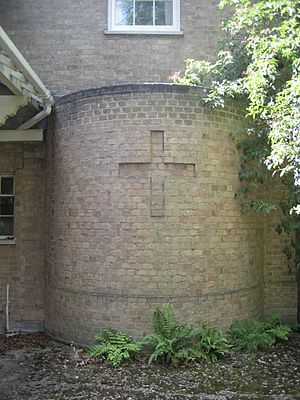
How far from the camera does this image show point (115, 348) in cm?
663

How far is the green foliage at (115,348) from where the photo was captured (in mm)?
6457

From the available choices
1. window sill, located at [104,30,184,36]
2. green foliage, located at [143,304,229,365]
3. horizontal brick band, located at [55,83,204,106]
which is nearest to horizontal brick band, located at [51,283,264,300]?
green foliage, located at [143,304,229,365]

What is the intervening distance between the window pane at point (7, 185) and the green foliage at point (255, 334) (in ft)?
17.2

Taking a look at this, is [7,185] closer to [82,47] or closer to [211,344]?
[82,47]

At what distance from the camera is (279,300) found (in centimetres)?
884

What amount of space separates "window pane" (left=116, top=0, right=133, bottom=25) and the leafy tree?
2.25 metres

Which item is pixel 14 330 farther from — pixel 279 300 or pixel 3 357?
pixel 279 300

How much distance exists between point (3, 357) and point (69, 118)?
4.26 m

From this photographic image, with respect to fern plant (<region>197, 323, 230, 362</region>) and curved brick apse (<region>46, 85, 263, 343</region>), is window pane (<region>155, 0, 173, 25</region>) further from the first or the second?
fern plant (<region>197, 323, 230, 362</region>)

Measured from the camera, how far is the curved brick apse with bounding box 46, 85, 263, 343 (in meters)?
7.11

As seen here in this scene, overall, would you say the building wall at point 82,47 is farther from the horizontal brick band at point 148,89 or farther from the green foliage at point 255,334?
the green foliage at point 255,334

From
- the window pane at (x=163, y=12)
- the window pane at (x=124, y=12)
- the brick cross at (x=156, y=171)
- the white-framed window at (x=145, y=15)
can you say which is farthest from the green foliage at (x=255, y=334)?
the window pane at (x=124, y=12)

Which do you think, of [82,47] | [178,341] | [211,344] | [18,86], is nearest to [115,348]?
[178,341]

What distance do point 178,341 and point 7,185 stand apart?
4.87 meters
